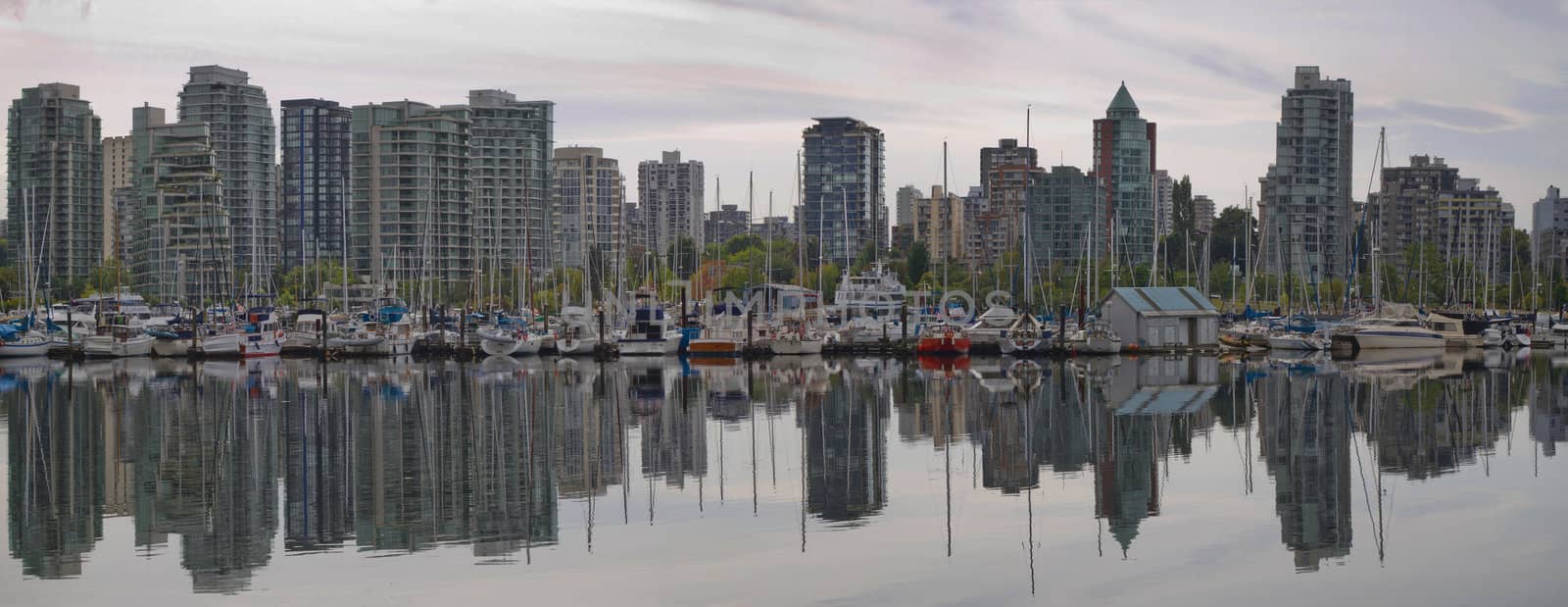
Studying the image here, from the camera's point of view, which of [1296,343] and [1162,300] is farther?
[1296,343]

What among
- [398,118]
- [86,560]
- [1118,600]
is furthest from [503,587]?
[398,118]

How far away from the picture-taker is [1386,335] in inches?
2990

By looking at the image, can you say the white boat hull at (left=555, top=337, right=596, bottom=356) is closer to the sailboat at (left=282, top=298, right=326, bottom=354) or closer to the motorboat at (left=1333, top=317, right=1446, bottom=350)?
the sailboat at (left=282, top=298, right=326, bottom=354)

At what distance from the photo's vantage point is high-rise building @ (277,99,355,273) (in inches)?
6196

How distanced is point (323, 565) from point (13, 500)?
26.9ft

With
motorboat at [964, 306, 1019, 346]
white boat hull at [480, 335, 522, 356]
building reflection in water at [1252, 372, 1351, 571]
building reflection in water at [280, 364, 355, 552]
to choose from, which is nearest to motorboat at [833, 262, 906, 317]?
motorboat at [964, 306, 1019, 346]

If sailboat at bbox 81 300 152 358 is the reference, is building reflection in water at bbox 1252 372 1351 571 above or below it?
below

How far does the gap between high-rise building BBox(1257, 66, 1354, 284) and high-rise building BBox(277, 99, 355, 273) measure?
9015 cm

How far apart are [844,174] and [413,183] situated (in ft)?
202

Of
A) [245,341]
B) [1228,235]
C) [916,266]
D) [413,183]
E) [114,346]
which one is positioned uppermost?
[413,183]

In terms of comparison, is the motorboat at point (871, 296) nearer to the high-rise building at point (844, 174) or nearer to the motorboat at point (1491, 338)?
the motorboat at point (1491, 338)

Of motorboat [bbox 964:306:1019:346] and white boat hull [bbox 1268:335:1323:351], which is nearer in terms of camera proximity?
white boat hull [bbox 1268:335:1323:351]

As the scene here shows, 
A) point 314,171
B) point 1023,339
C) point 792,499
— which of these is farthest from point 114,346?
point 314,171

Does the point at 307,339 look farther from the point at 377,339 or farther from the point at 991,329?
the point at 991,329
